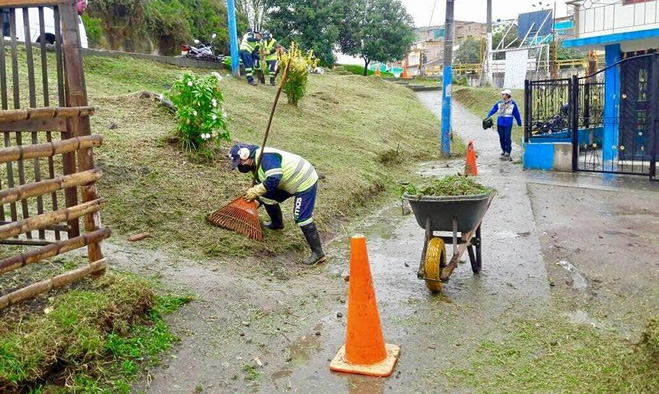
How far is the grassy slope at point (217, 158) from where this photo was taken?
6.66 m

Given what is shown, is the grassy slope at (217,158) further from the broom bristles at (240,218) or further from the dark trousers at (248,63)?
the dark trousers at (248,63)

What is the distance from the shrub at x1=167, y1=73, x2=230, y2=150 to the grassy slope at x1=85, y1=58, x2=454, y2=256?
330mm

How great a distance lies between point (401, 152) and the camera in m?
14.7

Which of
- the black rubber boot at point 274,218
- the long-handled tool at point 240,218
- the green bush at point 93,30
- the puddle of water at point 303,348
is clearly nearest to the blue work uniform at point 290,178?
the long-handled tool at point 240,218

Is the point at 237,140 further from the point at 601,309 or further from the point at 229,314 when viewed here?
the point at 601,309

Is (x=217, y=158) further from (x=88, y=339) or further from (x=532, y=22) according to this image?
(x=532, y=22)

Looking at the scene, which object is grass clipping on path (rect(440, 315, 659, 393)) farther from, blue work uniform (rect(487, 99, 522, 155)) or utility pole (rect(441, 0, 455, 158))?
utility pole (rect(441, 0, 455, 158))

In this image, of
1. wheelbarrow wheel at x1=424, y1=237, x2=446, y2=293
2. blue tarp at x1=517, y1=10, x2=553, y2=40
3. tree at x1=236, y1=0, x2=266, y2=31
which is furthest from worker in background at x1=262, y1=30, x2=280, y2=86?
blue tarp at x1=517, y1=10, x2=553, y2=40

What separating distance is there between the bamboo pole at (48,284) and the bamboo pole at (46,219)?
37 centimetres

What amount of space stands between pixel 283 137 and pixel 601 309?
7.48 m

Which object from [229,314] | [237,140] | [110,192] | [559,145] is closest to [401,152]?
[559,145]

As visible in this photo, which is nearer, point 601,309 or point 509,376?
point 509,376

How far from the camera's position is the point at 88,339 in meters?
3.90

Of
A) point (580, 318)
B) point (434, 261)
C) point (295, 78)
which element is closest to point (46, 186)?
point (434, 261)
